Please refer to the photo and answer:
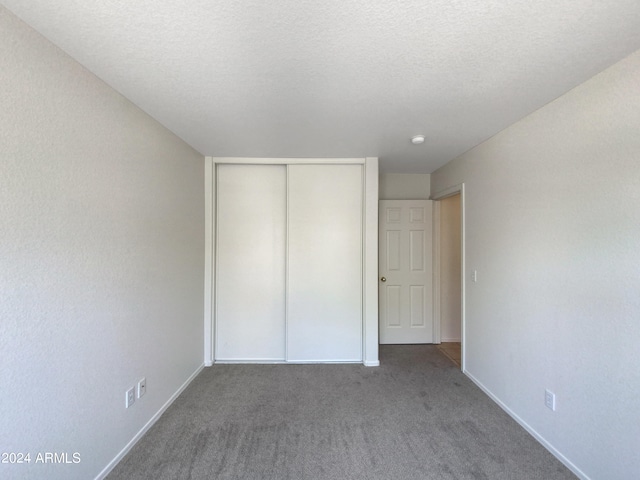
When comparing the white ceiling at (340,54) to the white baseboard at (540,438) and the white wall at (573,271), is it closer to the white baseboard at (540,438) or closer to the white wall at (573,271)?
the white wall at (573,271)

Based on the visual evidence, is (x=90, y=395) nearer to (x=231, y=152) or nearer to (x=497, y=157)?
(x=231, y=152)

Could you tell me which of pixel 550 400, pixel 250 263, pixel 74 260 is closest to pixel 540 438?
pixel 550 400

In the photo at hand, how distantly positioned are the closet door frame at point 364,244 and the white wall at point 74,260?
2.49 feet

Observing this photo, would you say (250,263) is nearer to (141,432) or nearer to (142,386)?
(142,386)

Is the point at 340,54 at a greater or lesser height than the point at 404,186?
greater

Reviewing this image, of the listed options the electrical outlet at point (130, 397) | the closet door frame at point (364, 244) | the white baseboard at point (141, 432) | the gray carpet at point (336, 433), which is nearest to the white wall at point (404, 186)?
the closet door frame at point (364, 244)

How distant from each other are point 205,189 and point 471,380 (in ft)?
11.3

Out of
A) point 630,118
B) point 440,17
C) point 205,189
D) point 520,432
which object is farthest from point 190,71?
point 520,432

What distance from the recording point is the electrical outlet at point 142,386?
1901 mm

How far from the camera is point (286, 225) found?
122 inches

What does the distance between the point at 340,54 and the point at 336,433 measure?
2.42 meters

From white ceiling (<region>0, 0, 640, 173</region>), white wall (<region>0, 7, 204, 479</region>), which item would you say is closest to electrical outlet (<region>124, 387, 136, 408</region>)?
white wall (<region>0, 7, 204, 479</region>)

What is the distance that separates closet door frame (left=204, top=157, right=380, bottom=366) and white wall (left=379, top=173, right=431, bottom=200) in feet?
2.63

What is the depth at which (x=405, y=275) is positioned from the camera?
3689 mm
